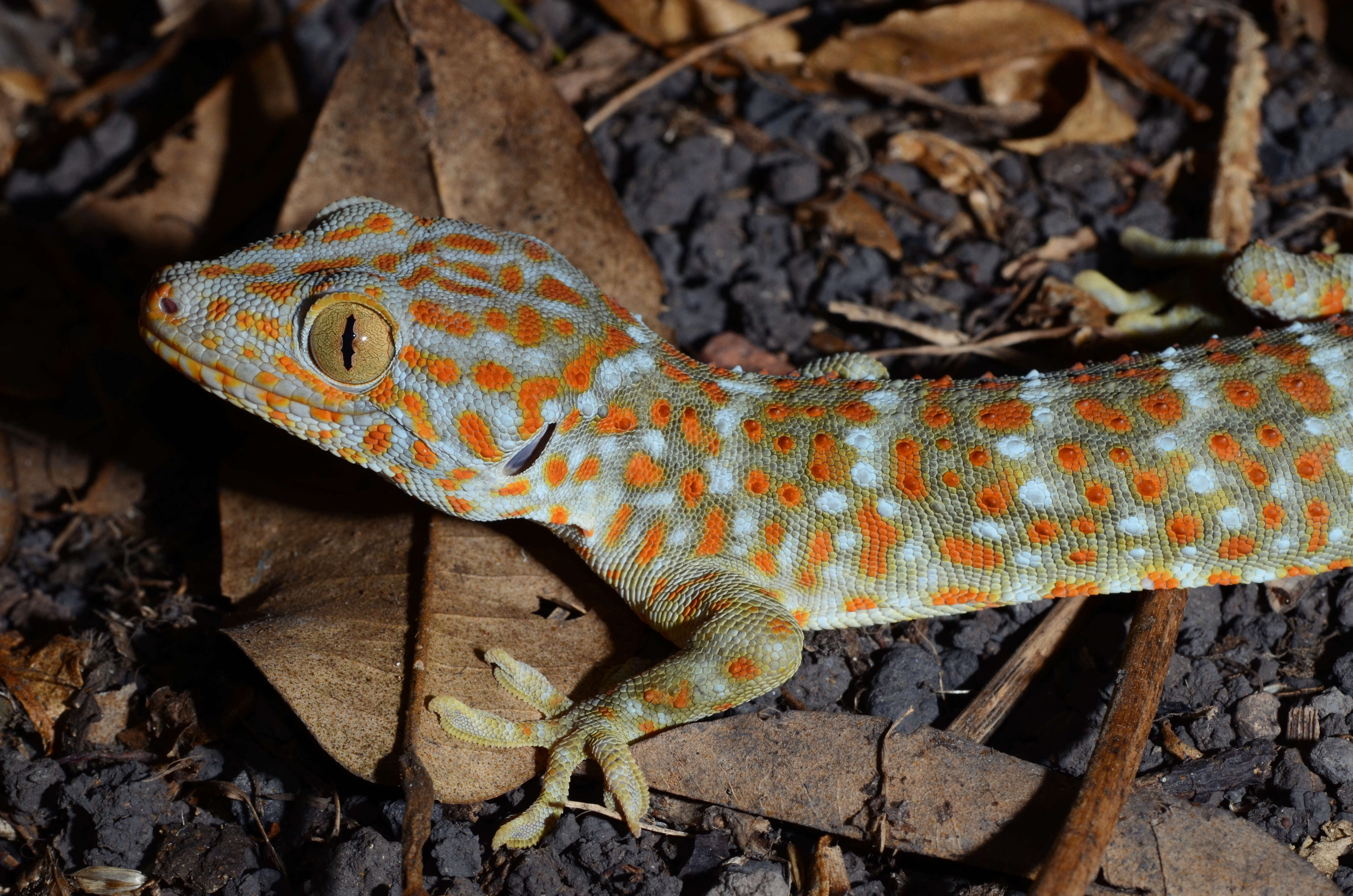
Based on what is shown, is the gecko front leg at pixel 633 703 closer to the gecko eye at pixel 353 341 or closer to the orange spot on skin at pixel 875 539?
the orange spot on skin at pixel 875 539

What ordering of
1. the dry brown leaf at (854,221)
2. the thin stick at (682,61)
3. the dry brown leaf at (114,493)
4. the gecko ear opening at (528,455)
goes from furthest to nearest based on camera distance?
the thin stick at (682,61) < the dry brown leaf at (854,221) < the dry brown leaf at (114,493) < the gecko ear opening at (528,455)

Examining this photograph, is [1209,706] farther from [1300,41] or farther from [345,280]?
[1300,41]

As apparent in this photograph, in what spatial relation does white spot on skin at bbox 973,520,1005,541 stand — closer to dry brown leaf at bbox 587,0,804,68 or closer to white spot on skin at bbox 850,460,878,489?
white spot on skin at bbox 850,460,878,489

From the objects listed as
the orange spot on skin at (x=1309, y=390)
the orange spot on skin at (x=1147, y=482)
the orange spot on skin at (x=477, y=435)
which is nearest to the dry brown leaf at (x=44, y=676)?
the orange spot on skin at (x=477, y=435)

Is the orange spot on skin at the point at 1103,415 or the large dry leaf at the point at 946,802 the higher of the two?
the orange spot on skin at the point at 1103,415

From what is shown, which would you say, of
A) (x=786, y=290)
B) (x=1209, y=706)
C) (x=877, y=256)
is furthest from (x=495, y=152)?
(x=1209, y=706)

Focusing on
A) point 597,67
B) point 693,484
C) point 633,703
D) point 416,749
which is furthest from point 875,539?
point 597,67

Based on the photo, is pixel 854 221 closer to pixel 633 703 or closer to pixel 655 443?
pixel 655 443

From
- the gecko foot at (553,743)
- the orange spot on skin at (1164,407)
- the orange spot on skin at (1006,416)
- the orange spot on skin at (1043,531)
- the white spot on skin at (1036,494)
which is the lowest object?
the gecko foot at (553,743)
